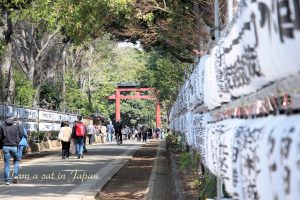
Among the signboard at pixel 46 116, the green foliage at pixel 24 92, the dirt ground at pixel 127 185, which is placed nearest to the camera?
the dirt ground at pixel 127 185

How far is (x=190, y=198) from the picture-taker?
10148 millimetres

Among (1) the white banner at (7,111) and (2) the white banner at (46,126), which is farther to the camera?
(2) the white banner at (46,126)

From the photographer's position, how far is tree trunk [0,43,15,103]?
2569 centimetres

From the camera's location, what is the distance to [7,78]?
84.6ft

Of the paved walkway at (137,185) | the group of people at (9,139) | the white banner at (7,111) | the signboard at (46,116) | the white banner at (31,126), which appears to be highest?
the signboard at (46,116)

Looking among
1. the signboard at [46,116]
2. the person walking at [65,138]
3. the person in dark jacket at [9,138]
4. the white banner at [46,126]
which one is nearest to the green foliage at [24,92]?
the signboard at [46,116]

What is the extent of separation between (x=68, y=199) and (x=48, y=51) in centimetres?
2572

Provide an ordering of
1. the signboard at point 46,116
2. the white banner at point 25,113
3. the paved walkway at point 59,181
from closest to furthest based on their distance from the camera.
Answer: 1. the paved walkway at point 59,181
2. the white banner at point 25,113
3. the signboard at point 46,116

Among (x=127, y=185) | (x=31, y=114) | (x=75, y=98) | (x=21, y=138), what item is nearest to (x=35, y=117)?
(x=31, y=114)

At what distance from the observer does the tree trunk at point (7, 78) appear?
84.3 feet

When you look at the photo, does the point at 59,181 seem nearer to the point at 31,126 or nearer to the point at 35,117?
the point at 31,126

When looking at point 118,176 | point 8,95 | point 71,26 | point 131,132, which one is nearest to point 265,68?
point 118,176

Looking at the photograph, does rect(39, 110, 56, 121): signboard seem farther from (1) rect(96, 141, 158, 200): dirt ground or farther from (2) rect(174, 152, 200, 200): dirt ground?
(2) rect(174, 152, 200, 200): dirt ground

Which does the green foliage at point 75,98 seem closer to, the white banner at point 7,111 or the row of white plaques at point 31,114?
the row of white plaques at point 31,114
